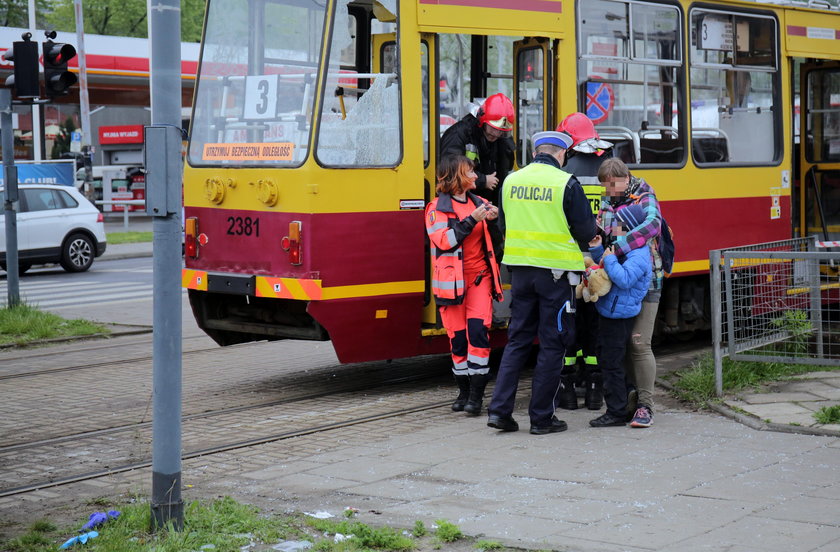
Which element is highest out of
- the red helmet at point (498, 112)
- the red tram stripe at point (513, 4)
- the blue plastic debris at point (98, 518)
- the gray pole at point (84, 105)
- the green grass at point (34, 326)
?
the gray pole at point (84, 105)

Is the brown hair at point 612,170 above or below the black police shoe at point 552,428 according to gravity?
above

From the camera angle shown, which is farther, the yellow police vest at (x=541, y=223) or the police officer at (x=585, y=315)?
the police officer at (x=585, y=315)

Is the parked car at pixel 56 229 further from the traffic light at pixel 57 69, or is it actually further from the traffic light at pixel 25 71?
the traffic light at pixel 25 71

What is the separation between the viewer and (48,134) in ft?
137

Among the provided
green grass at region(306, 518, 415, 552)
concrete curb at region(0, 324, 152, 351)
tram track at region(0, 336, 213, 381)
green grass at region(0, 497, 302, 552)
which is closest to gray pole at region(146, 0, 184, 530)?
green grass at region(0, 497, 302, 552)

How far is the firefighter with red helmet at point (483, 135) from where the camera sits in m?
9.09

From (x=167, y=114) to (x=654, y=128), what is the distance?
6227mm

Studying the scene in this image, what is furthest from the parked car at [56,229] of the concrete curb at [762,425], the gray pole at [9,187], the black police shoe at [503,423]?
the concrete curb at [762,425]

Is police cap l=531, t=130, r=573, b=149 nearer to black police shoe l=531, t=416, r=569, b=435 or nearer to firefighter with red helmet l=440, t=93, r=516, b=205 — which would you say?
firefighter with red helmet l=440, t=93, r=516, b=205

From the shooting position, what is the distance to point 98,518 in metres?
5.63

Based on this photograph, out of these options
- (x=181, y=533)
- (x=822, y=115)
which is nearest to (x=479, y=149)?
(x=181, y=533)

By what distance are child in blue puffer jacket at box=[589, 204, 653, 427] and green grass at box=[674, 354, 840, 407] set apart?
905mm

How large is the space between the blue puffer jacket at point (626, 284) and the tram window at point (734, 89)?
3.48 m

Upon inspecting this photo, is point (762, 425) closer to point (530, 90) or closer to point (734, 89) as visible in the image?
point (530, 90)
